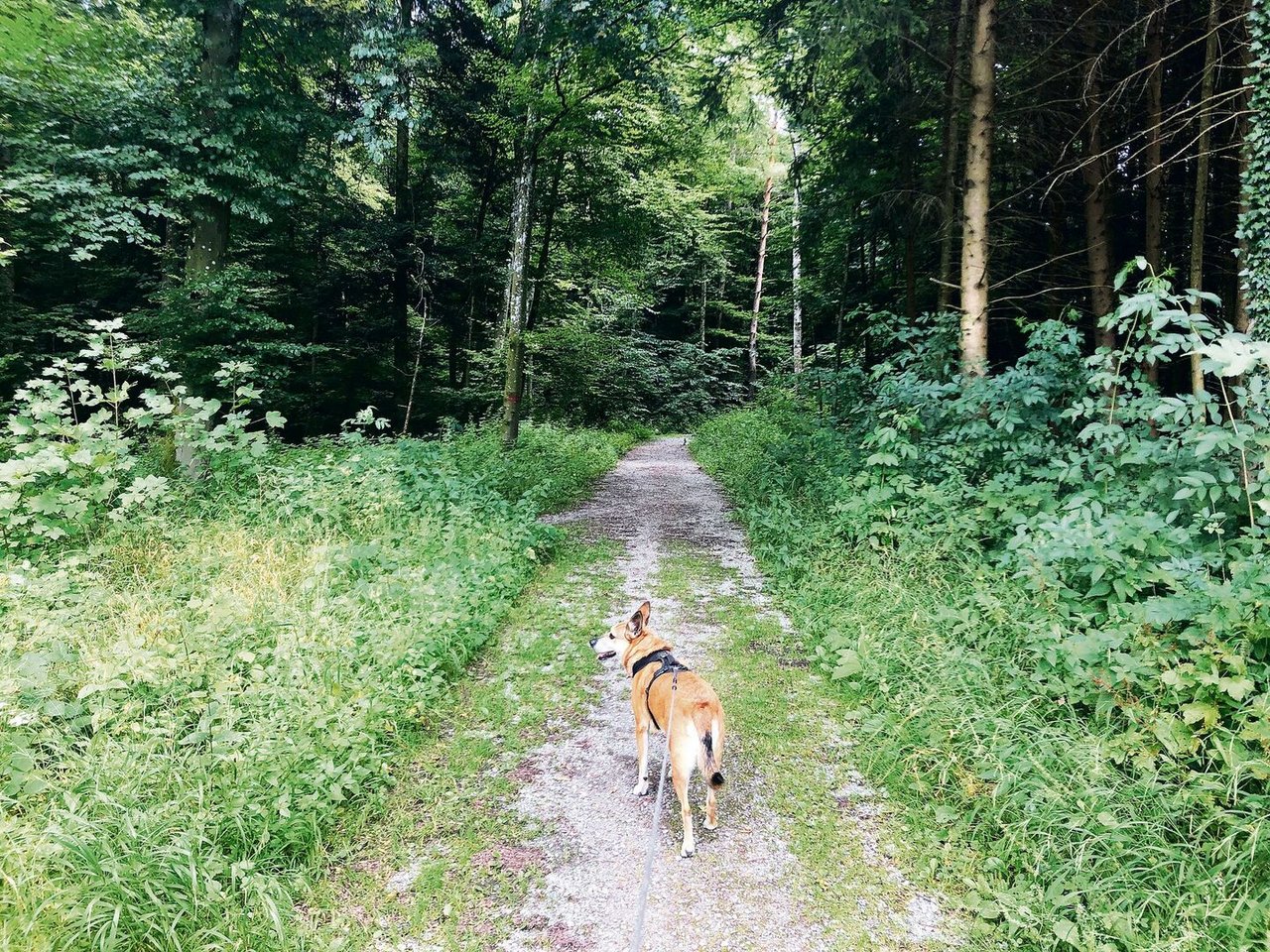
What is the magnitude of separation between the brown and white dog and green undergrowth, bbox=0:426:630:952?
5.03 ft

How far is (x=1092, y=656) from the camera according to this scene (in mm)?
3125

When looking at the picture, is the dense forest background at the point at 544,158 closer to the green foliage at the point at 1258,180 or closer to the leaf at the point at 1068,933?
the green foliage at the point at 1258,180

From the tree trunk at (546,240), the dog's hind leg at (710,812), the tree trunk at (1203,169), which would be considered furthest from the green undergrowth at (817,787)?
the tree trunk at (546,240)

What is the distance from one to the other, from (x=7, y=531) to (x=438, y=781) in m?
4.61

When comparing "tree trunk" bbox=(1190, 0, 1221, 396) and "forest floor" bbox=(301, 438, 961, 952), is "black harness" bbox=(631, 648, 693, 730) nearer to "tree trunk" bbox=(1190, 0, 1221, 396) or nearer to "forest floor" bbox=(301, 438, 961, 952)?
"forest floor" bbox=(301, 438, 961, 952)

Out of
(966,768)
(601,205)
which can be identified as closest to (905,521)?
(966,768)

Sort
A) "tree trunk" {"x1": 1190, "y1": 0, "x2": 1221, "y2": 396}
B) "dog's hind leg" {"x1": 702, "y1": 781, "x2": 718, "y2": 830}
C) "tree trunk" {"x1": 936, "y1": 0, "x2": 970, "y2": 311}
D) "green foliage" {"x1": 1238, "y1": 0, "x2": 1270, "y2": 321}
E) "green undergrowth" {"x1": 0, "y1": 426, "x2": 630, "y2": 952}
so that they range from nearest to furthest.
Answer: "green undergrowth" {"x1": 0, "y1": 426, "x2": 630, "y2": 952}, "dog's hind leg" {"x1": 702, "y1": 781, "x2": 718, "y2": 830}, "green foliage" {"x1": 1238, "y1": 0, "x2": 1270, "y2": 321}, "tree trunk" {"x1": 1190, "y1": 0, "x2": 1221, "y2": 396}, "tree trunk" {"x1": 936, "y1": 0, "x2": 970, "y2": 311}

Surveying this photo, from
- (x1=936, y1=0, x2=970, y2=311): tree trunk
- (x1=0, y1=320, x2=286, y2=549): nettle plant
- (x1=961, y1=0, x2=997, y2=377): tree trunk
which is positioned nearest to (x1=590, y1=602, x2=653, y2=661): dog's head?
(x1=0, y1=320, x2=286, y2=549): nettle plant

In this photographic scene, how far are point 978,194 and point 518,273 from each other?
305 inches

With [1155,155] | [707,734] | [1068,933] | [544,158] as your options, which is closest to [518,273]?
[544,158]

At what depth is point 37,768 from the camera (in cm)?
281

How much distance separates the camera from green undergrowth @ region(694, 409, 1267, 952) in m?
2.25

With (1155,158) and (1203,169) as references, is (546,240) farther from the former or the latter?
(1203,169)

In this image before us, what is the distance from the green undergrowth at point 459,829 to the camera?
8.24 ft
